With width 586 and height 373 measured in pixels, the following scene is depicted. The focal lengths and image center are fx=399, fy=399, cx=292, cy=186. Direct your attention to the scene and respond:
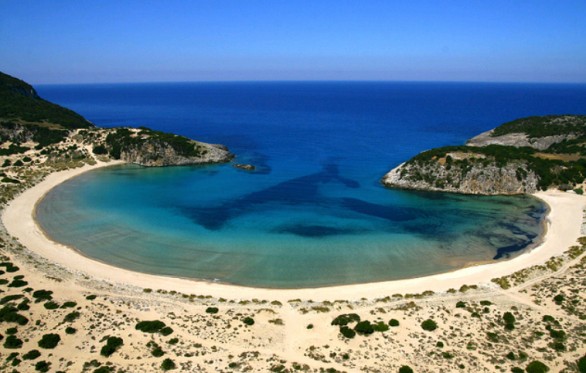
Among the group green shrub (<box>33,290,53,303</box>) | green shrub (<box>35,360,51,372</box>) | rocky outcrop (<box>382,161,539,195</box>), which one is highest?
rocky outcrop (<box>382,161,539,195</box>)

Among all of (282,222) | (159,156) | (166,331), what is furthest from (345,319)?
(159,156)

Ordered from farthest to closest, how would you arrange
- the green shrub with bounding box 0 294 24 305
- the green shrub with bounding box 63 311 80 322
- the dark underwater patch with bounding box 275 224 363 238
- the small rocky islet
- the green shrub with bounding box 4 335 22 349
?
the dark underwater patch with bounding box 275 224 363 238 → the green shrub with bounding box 0 294 24 305 → the green shrub with bounding box 63 311 80 322 → the green shrub with bounding box 4 335 22 349 → the small rocky islet

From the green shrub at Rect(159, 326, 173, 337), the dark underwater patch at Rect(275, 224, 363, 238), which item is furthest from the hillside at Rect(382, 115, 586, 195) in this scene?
the green shrub at Rect(159, 326, 173, 337)

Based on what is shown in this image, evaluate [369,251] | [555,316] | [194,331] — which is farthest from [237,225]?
[555,316]

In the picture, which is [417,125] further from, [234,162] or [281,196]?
[281,196]

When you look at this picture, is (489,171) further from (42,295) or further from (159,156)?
(159,156)

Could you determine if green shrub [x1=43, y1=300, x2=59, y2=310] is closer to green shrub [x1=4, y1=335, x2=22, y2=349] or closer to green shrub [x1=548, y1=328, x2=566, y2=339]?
green shrub [x1=4, y1=335, x2=22, y2=349]
